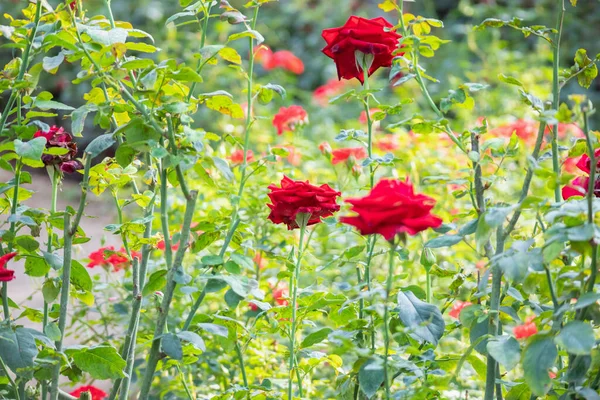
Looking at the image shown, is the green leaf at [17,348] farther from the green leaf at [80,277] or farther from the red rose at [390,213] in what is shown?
the red rose at [390,213]

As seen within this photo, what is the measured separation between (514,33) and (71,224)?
172 inches

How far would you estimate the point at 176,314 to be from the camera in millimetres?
1932

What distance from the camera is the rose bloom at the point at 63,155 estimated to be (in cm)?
127

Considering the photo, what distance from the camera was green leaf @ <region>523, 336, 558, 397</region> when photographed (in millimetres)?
922

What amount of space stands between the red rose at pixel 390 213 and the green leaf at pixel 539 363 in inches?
7.7

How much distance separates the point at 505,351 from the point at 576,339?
0.14 m

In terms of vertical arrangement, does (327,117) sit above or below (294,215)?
above

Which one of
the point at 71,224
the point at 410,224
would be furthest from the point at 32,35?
the point at 410,224

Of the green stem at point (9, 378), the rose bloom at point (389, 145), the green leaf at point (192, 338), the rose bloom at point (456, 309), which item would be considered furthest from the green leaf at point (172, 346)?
the rose bloom at point (389, 145)

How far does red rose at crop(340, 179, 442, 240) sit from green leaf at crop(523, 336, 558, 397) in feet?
0.64

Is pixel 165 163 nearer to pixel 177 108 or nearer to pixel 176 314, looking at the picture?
pixel 177 108

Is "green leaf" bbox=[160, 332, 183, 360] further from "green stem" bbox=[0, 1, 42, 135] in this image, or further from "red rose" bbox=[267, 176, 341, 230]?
"green stem" bbox=[0, 1, 42, 135]

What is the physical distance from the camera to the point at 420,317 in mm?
1129

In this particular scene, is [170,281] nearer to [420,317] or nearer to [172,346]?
[172,346]
